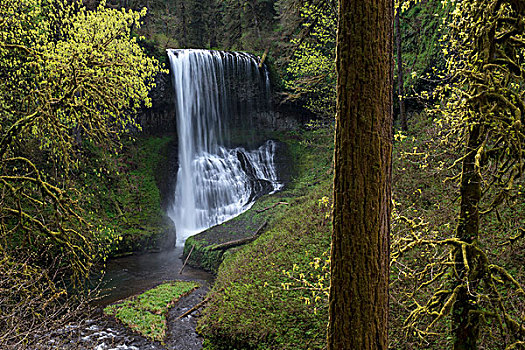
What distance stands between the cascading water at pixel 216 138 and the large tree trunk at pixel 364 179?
1716 cm

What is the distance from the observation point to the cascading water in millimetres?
21078

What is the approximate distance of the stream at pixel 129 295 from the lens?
833 centimetres

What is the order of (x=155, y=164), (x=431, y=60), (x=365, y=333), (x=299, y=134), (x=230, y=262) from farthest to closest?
(x=299, y=134), (x=155, y=164), (x=431, y=60), (x=230, y=262), (x=365, y=333)


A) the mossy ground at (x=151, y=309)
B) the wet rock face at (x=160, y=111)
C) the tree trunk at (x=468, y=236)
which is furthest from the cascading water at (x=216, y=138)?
the tree trunk at (x=468, y=236)

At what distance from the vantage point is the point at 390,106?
2730 mm

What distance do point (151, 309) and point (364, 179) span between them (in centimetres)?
941

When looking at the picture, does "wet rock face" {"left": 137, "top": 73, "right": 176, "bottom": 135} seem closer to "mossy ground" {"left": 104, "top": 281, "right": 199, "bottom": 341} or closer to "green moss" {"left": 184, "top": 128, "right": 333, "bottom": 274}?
"green moss" {"left": 184, "top": 128, "right": 333, "bottom": 274}

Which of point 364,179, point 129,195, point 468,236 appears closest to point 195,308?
point 468,236

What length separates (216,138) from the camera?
23922mm

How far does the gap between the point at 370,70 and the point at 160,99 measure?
21438mm

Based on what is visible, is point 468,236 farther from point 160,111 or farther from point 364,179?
point 160,111

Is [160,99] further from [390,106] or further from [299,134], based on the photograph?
[390,106]

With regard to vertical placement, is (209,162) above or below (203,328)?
above

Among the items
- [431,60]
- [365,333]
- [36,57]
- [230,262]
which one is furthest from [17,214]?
[431,60]
